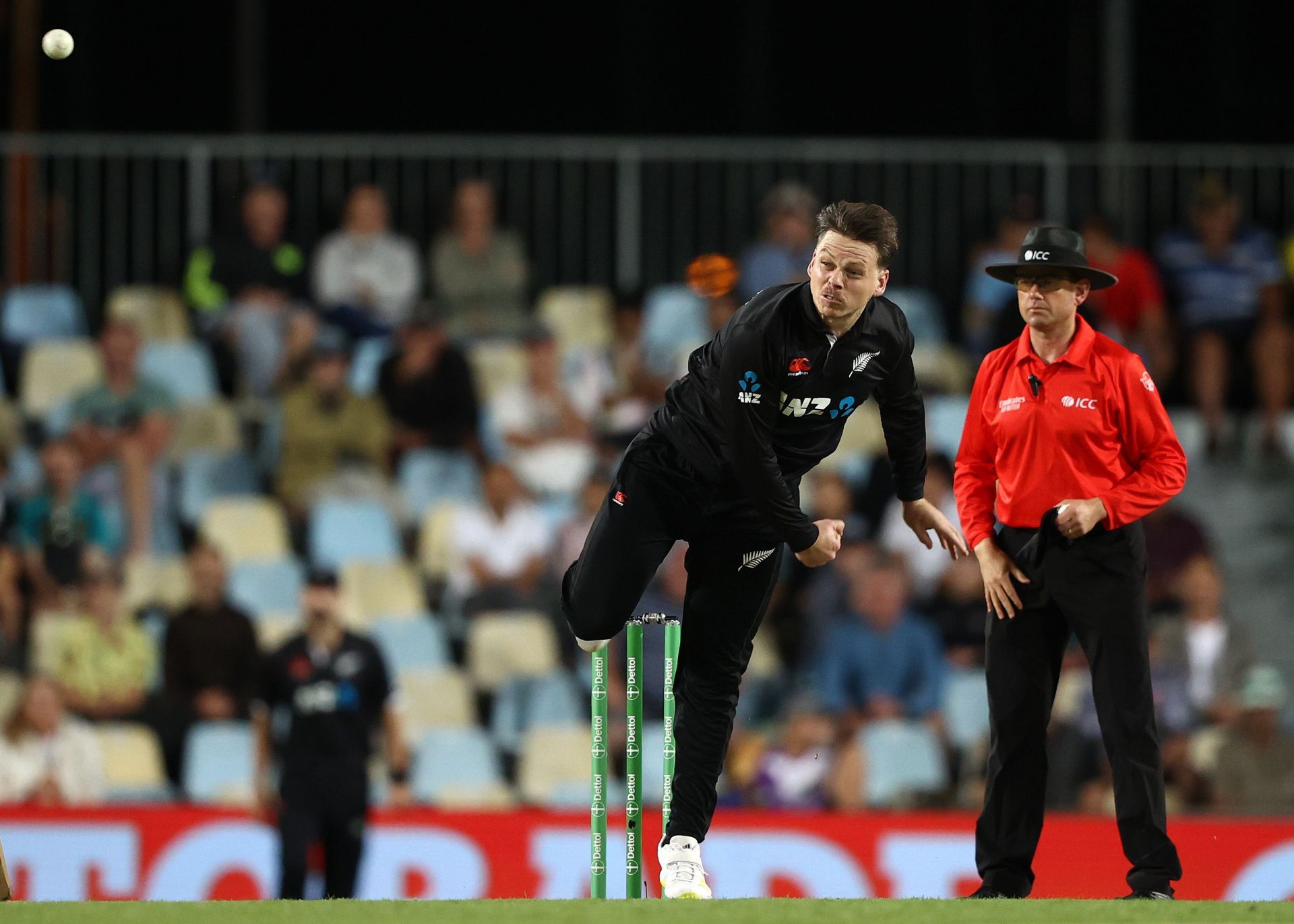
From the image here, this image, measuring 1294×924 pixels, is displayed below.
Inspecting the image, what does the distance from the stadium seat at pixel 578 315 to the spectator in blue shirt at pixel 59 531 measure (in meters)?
3.15

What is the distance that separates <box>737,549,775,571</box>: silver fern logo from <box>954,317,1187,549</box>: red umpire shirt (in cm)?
79

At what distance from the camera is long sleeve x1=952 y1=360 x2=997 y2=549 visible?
6.31 metres

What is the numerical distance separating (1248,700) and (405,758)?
182 inches

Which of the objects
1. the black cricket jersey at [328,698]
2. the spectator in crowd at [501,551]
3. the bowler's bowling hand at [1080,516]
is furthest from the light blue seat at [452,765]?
the bowler's bowling hand at [1080,516]

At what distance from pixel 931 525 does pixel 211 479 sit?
702 centimetres

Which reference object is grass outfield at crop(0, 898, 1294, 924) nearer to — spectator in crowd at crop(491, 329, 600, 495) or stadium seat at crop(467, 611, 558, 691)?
stadium seat at crop(467, 611, 558, 691)

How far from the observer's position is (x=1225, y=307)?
12648 mm

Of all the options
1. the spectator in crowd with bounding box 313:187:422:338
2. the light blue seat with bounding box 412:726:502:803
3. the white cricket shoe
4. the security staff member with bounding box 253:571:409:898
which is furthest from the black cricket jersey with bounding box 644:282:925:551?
the spectator in crowd with bounding box 313:187:422:338

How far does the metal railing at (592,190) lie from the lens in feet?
42.8

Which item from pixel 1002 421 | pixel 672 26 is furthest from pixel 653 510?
pixel 672 26

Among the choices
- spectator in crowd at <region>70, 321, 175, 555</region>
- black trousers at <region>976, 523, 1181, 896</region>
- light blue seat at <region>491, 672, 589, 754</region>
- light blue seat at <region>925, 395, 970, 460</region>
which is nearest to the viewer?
black trousers at <region>976, 523, 1181, 896</region>

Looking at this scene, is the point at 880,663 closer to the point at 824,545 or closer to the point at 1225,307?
the point at 1225,307

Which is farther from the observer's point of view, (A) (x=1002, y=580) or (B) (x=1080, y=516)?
(A) (x=1002, y=580)

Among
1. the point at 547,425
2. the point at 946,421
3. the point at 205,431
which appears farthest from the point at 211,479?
the point at 946,421
